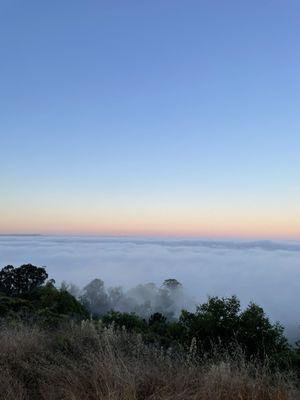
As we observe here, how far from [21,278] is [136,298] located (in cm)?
3923

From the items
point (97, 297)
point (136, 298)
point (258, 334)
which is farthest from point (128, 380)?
point (136, 298)

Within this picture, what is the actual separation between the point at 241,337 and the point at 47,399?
815 cm

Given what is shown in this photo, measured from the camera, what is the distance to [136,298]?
76.8 m

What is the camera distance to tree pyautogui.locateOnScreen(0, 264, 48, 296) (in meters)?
38.7

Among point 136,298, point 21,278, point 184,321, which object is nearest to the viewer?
point 184,321

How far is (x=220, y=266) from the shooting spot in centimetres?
17225

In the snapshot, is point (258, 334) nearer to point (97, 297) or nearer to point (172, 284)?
point (97, 297)

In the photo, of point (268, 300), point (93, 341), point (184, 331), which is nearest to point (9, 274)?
point (184, 331)

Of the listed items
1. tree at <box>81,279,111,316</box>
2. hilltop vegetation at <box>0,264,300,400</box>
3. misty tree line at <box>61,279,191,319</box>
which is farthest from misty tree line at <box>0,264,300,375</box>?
misty tree line at <box>61,279,191,319</box>

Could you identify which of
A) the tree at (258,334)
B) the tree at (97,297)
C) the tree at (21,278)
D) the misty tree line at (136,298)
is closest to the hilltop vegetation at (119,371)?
the tree at (258,334)

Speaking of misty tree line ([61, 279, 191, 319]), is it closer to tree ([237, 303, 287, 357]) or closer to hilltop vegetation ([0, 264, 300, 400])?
tree ([237, 303, 287, 357])

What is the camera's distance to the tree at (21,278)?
1522 inches

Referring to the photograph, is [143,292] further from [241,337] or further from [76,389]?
[76,389]

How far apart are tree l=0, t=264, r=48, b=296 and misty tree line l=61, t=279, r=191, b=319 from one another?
15878mm
